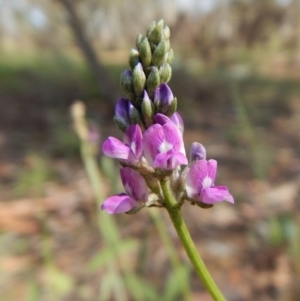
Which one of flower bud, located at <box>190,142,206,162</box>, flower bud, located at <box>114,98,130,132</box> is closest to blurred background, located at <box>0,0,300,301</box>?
flower bud, located at <box>190,142,206,162</box>

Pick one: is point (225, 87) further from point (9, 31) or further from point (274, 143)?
point (9, 31)

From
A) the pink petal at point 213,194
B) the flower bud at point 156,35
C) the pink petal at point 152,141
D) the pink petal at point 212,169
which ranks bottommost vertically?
the pink petal at point 213,194

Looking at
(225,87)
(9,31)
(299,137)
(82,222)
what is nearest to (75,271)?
(82,222)

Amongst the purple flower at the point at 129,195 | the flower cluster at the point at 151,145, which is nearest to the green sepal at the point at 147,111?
the flower cluster at the point at 151,145

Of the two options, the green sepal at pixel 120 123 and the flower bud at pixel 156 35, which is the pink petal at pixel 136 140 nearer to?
the green sepal at pixel 120 123

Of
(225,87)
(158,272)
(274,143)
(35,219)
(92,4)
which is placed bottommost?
(158,272)

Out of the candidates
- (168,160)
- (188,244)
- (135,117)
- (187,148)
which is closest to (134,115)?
(135,117)
